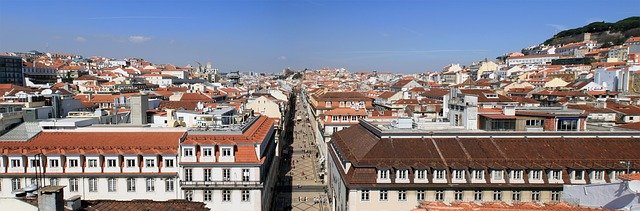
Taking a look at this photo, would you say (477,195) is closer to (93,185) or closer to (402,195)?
(402,195)

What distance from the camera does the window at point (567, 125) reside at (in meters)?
48.3

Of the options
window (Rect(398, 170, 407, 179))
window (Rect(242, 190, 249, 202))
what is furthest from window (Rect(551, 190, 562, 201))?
window (Rect(242, 190, 249, 202))

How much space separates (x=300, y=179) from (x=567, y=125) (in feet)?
129

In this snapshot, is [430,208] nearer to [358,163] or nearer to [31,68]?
[358,163]

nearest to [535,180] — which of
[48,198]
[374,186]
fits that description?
[374,186]

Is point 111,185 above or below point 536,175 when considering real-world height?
below

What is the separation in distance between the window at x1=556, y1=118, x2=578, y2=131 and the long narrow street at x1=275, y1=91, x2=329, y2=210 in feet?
93.1

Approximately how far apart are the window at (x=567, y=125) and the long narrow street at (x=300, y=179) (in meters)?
28.4

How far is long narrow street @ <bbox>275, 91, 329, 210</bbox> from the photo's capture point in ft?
196

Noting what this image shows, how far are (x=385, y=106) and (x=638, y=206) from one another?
93.1m

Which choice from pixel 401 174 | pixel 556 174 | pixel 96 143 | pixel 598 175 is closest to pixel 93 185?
pixel 96 143

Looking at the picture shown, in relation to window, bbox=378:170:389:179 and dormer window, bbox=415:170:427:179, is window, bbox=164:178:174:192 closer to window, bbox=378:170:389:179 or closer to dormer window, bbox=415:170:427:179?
window, bbox=378:170:389:179

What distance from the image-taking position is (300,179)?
73.1 m

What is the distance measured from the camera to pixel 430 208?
778 inches
